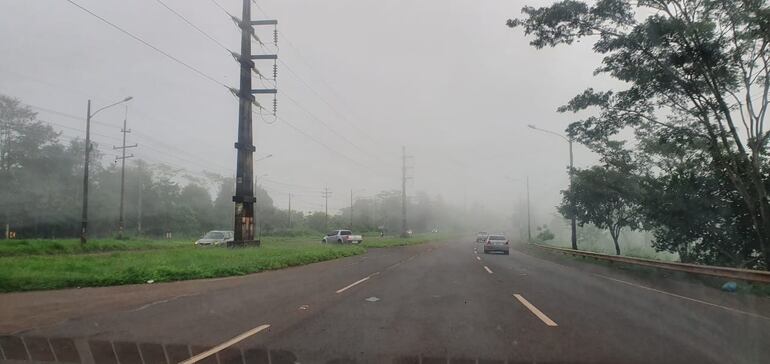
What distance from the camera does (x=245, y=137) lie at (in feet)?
92.7

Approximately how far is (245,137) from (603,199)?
22.8 metres

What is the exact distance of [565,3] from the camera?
19250mm

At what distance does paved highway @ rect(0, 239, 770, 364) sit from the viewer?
21.7 feet

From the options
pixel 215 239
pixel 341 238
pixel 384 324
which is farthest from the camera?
pixel 341 238

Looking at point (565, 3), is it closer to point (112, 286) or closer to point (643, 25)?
point (643, 25)

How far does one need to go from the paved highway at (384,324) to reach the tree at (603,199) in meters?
19.9

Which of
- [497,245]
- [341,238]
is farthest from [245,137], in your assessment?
[341,238]

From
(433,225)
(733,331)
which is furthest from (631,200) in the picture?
(433,225)

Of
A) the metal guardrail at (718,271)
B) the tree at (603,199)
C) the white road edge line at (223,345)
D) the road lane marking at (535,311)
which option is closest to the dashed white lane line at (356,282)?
the road lane marking at (535,311)

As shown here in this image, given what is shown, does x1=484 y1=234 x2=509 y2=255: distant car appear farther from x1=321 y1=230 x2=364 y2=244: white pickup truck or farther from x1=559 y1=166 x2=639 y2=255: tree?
x1=321 y1=230 x2=364 y2=244: white pickup truck

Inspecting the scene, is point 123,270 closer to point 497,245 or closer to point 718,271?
point 718,271

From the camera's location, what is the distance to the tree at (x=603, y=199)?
1307 inches

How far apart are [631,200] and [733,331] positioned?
2662 centimetres

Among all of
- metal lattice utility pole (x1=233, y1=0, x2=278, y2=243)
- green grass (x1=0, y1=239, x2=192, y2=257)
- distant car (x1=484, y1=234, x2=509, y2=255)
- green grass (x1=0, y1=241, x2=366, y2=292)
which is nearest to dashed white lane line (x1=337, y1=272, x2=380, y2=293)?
green grass (x1=0, y1=241, x2=366, y2=292)
